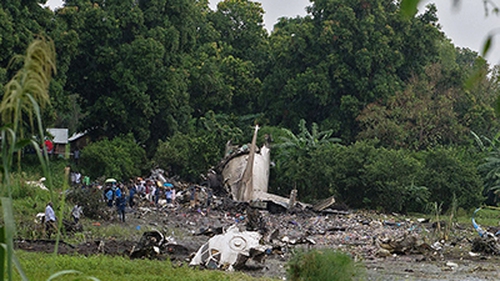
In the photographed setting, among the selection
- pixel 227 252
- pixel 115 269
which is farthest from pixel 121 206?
pixel 115 269

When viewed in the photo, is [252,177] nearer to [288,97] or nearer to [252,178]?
[252,178]

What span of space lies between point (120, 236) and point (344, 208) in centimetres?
1246

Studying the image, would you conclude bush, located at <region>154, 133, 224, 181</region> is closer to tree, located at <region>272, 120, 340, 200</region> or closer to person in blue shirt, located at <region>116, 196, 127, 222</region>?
tree, located at <region>272, 120, 340, 200</region>

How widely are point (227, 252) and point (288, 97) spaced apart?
2680 centimetres

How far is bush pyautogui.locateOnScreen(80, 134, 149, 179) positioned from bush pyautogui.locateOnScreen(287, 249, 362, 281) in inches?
848

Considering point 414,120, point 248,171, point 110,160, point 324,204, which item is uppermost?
point 414,120

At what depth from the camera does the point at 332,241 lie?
22.1m

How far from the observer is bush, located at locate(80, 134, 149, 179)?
104 ft

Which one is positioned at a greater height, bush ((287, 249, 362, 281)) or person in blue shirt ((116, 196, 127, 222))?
bush ((287, 249, 362, 281))

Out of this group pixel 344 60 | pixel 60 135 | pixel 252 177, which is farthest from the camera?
pixel 60 135

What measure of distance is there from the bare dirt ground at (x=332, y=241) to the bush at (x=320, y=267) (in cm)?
153

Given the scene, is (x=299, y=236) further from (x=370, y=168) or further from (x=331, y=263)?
(x=331, y=263)

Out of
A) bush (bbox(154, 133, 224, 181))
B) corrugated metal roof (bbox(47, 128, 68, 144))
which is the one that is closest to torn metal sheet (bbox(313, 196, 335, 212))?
bush (bbox(154, 133, 224, 181))

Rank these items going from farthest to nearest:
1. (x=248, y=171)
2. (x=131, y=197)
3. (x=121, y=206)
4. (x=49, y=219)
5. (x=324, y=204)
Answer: (x=248, y=171), (x=324, y=204), (x=131, y=197), (x=121, y=206), (x=49, y=219)
